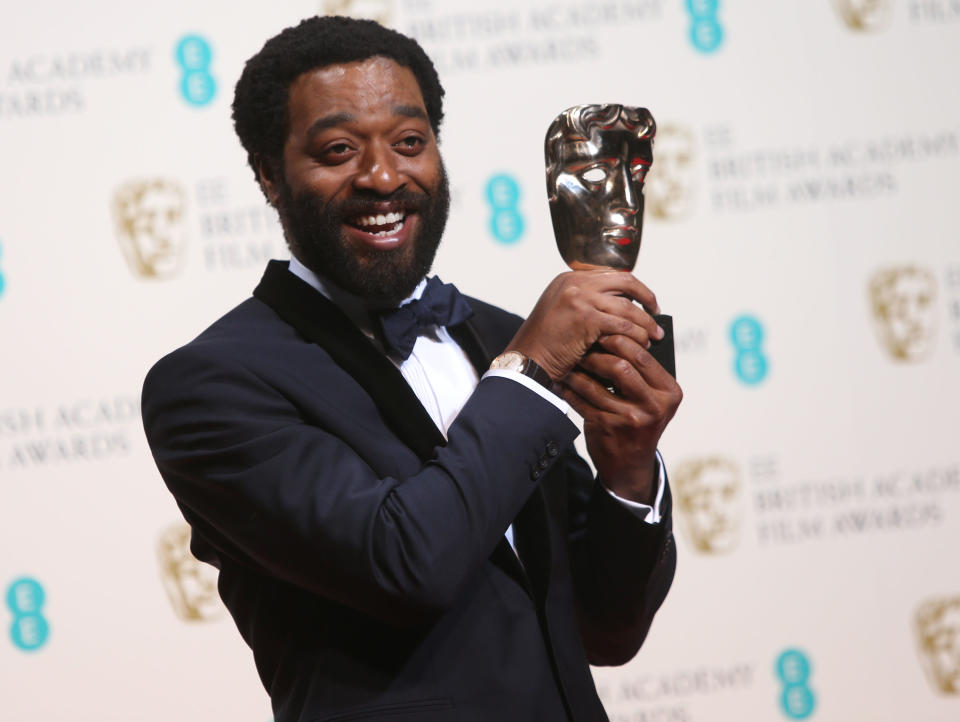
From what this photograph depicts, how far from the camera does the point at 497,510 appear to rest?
134 centimetres

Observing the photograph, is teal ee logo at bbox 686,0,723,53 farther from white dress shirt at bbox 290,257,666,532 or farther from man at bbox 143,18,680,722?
white dress shirt at bbox 290,257,666,532

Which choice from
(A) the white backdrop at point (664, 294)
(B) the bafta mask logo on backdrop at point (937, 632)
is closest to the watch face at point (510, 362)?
(A) the white backdrop at point (664, 294)

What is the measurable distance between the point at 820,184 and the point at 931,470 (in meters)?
0.87

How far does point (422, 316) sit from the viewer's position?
1649 mm

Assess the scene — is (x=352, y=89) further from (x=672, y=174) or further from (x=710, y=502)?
(x=710, y=502)

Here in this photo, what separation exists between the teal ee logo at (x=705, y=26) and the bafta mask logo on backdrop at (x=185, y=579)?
1.89 meters

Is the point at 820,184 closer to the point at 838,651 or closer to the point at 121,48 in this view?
the point at 838,651

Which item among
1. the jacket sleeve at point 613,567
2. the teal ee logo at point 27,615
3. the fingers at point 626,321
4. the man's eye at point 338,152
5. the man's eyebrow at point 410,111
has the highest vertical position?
the man's eyebrow at point 410,111

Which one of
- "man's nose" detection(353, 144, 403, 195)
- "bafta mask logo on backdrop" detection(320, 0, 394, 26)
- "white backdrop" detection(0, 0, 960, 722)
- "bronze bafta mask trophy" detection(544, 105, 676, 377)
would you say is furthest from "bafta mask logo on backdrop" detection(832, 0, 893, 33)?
"man's nose" detection(353, 144, 403, 195)

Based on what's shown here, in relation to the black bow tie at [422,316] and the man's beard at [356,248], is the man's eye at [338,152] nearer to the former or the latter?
the man's beard at [356,248]

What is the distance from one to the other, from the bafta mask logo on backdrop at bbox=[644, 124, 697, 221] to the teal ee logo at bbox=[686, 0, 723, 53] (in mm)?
236

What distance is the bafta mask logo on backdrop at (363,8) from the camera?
3020mm

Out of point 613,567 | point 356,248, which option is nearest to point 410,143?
point 356,248

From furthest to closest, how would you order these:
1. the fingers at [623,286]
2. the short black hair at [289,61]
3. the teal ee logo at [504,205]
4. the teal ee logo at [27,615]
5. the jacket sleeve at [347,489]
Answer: the teal ee logo at [504,205]
the teal ee logo at [27,615]
the short black hair at [289,61]
the fingers at [623,286]
the jacket sleeve at [347,489]
